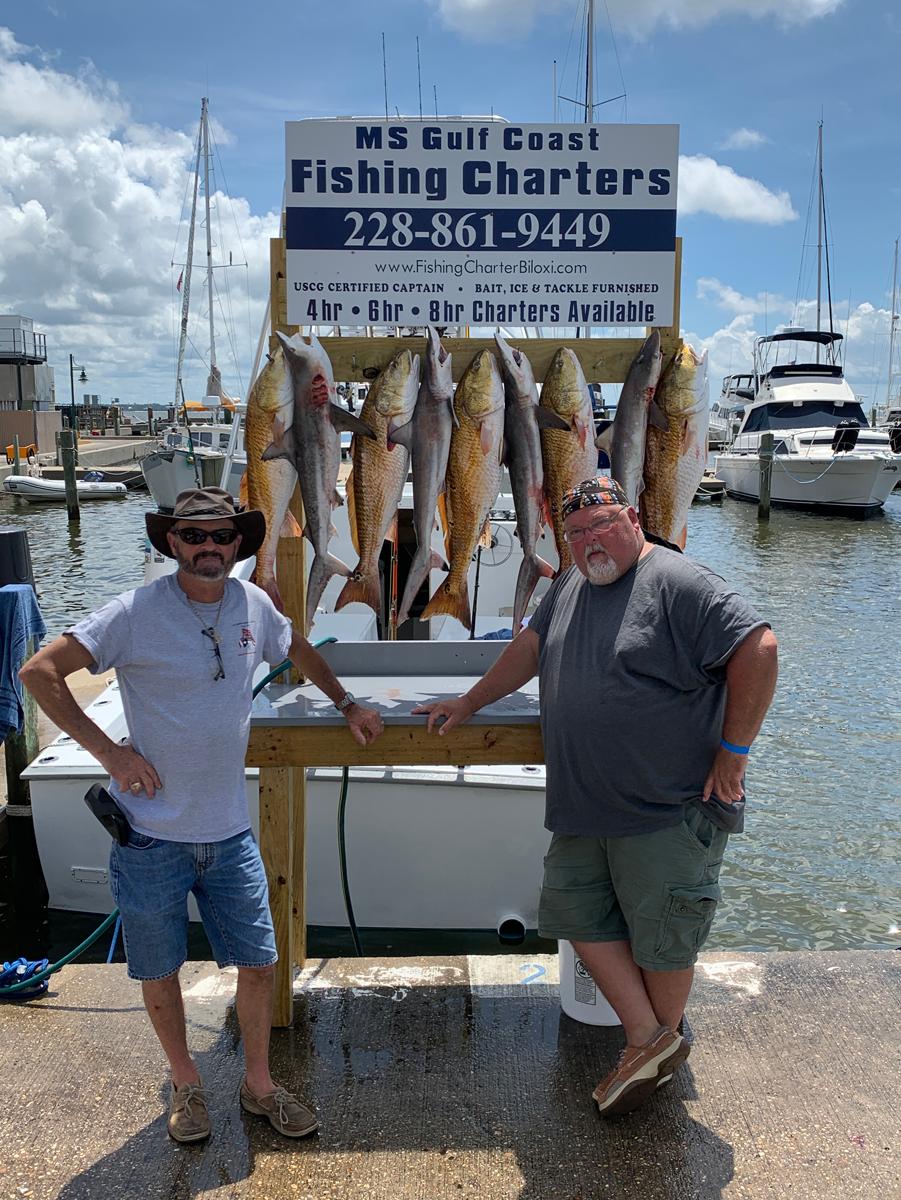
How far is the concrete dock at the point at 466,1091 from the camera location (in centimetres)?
248

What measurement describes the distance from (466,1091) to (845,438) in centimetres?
3012

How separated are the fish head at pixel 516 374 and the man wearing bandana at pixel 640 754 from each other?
0.46 meters

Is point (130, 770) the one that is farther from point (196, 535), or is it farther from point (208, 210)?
point (208, 210)

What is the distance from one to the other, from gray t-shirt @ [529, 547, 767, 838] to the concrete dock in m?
0.85

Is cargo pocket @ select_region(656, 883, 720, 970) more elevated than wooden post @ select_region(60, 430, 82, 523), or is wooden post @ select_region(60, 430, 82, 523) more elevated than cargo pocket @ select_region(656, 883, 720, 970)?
wooden post @ select_region(60, 430, 82, 523)

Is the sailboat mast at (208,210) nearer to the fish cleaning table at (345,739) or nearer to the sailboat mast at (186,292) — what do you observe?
the sailboat mast at (186,292)

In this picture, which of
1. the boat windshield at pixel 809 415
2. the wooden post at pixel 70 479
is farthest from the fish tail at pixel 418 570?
the boat windshield at pixel 809 415

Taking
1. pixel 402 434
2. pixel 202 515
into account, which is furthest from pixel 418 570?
pixel 202 515

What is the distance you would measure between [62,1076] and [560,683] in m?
1.90

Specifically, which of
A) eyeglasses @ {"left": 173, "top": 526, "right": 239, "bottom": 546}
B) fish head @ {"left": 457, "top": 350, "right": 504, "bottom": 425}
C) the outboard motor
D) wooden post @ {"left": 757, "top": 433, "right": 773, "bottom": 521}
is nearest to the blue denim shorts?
eyeglasses @ {"left": 173, "top": 526, "right": 239, "bottom": 546}

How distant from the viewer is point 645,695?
252cm

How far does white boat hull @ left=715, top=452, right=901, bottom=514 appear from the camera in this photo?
28.9m

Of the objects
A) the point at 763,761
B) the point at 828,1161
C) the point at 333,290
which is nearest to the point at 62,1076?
the point at 828,1161

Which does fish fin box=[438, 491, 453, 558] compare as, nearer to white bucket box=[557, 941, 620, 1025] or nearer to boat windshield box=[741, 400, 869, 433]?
white bucket box=[557, 941, 620, 1025]
